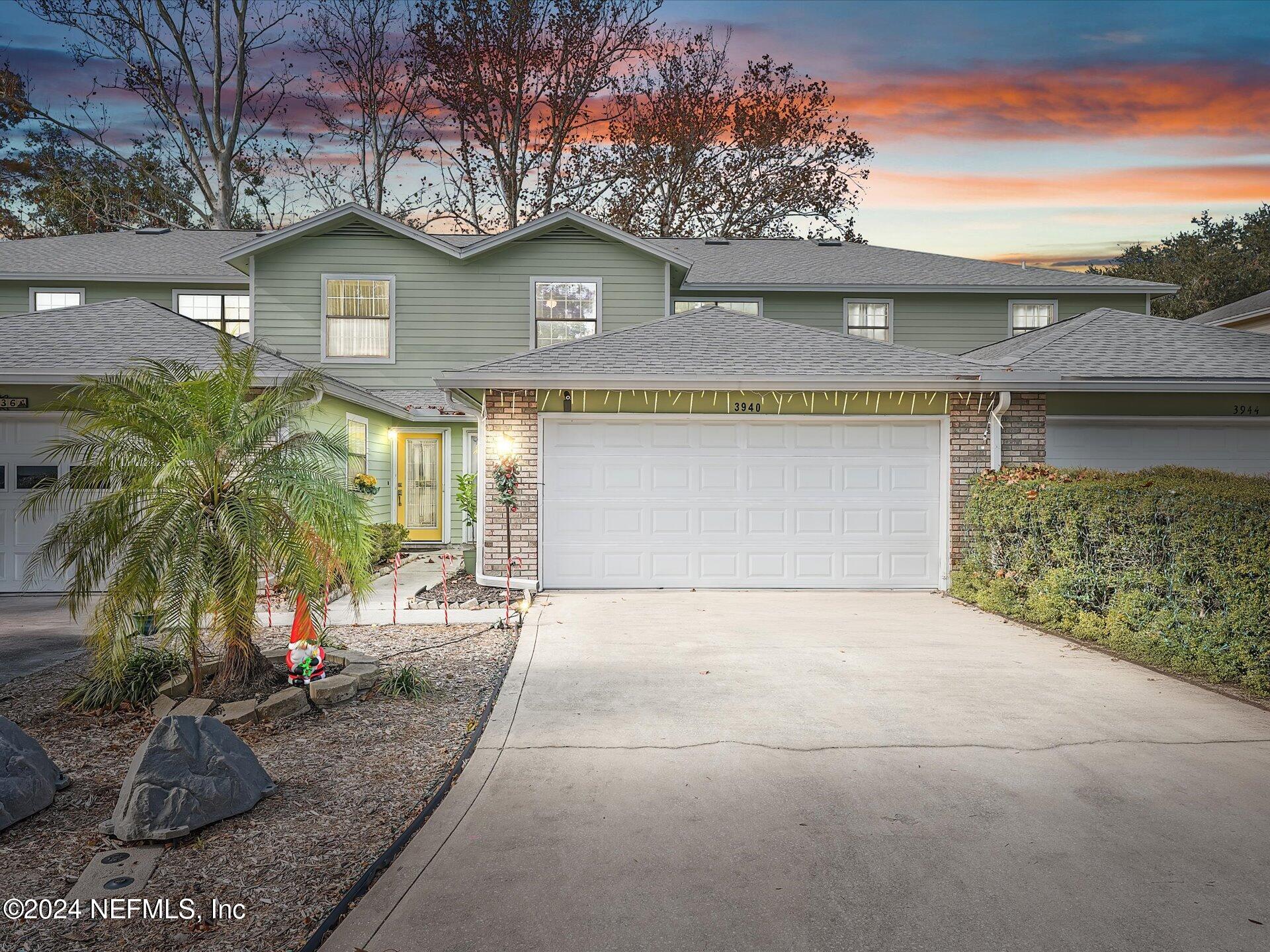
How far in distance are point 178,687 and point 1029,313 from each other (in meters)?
17.6

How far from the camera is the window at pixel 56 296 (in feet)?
54.3

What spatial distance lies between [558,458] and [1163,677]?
267 inches

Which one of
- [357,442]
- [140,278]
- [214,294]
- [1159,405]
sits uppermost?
[140,278]

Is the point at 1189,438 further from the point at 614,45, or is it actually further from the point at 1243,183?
the point at 614,45

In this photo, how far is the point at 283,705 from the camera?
16.8 ft

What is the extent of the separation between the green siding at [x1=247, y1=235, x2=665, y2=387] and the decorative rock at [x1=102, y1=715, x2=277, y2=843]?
12.1 m

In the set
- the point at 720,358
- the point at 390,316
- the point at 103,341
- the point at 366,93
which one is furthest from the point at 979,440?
the point at 366,93

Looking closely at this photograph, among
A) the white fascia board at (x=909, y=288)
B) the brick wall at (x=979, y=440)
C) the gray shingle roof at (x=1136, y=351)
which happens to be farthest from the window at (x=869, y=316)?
the brick wall at (x=979, y=440)

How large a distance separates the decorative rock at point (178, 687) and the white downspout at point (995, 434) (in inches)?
361

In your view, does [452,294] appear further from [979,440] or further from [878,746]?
[878,746]

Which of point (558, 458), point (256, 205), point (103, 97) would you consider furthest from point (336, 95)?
point (558, 458)

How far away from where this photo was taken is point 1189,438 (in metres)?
10.9

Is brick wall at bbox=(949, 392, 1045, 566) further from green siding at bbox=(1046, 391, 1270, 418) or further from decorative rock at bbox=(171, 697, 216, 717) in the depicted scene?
decorative rock at bbox=(171, 697, 216, 717)

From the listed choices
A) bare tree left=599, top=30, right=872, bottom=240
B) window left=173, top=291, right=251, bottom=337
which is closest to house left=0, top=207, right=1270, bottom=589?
window left=173, top=291, right=251, bottom=337
